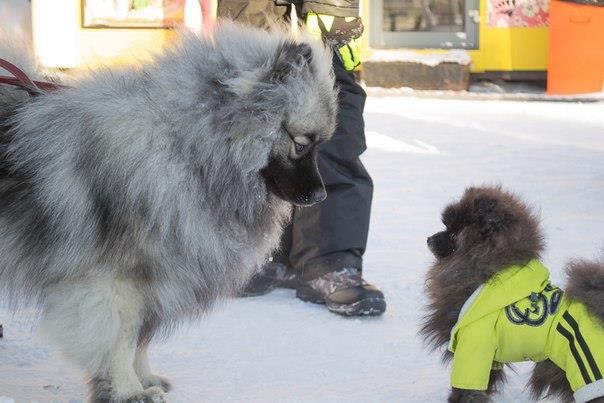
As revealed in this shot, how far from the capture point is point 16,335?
3496 millimetres

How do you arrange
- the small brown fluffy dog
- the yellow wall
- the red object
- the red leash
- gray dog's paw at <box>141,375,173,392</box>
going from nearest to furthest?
1. the small brown fluffy dog
2. the red leash
3. gray dog's paw at <box>141,375,173,392</box>
4. the red object
5. the yellow wall

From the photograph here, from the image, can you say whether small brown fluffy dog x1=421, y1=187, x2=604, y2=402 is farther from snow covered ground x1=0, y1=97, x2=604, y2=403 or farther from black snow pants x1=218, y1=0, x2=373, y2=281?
black snow pants x1=218, y1=0, x2=373, y2=281

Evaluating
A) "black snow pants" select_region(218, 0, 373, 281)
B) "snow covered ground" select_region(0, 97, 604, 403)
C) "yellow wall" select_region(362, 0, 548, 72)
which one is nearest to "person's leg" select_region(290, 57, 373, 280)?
"black snow pants" select_region(218, 0, 373, 281)

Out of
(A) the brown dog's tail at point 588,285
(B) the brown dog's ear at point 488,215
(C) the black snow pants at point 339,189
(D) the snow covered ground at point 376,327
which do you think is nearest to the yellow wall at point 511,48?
(D) the snow covered ground at point 376,327

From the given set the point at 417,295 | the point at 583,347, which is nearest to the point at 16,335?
the point at 417,295

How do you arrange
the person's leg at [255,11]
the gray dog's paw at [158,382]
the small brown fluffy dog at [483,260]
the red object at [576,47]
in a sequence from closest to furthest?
the small brown fluffy dog at [483,260] < the gray dog's paw at [158,382] < the person's leg at [255,11] < the red object at [576,47]

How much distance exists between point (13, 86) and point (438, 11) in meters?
8.94

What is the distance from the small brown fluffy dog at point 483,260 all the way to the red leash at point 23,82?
1.24m

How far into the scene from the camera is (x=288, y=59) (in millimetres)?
2572

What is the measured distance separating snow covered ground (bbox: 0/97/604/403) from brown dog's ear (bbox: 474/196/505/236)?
0.53m

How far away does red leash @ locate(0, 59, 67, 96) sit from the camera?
Answer: 275cm

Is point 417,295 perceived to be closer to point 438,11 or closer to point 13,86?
point 13,86

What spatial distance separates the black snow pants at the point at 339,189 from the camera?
3777mm

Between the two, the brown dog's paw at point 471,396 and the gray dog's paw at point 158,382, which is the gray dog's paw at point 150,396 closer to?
the gray dog's paw at point 158,382
